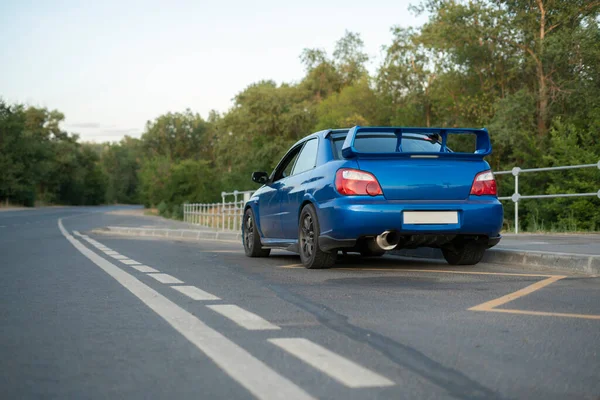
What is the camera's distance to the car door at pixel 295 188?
9.50 meters

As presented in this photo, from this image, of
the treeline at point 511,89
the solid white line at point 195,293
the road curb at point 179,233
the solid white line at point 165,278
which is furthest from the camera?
the treeline at point 511,89

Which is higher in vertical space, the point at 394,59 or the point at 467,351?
the point at 394,59

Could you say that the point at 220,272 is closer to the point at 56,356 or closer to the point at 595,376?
the point at 56,356

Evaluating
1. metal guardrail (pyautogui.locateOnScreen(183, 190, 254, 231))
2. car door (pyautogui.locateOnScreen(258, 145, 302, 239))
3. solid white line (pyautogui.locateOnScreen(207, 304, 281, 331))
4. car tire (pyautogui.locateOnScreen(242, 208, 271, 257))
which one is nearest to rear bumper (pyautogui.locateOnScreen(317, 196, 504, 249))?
car door (pyautogui.locateOnScreen(258, 145, 302, 239))

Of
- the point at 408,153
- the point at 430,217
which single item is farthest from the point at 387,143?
the point at 430,217

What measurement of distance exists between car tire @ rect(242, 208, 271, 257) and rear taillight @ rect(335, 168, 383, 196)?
11.3 feet

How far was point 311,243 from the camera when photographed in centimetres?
916

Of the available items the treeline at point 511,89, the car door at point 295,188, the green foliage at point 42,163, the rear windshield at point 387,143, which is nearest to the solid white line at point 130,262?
the car door at point 295,188

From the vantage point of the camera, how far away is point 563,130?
86.8 feet

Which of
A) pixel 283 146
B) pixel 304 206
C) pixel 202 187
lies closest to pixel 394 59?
pixel 283 146

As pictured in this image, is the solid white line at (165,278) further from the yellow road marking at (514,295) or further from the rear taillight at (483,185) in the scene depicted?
the rear taillight at (483,185)

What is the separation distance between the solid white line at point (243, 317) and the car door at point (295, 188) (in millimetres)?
3749

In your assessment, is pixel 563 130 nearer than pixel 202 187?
Yes

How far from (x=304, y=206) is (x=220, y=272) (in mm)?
1327
